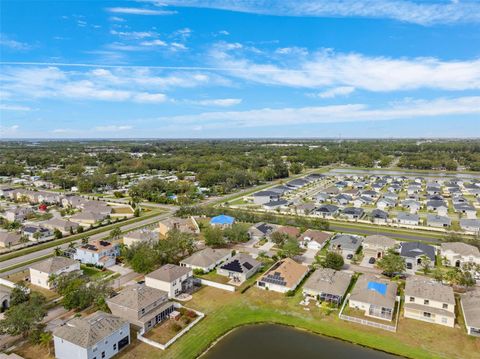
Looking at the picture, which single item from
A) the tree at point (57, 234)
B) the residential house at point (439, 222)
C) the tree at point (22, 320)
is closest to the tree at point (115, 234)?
the tree at point (57, 234)

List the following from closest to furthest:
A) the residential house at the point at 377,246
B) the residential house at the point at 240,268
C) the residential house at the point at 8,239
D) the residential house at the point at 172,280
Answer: the residential house at the point at 172,280
the residential house at the point at 240,268
the residential house at the point at 377,246
the residential house at the point at 8,239

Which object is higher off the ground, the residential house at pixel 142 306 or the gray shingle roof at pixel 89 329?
the gray shingle roof at pixel 89 329

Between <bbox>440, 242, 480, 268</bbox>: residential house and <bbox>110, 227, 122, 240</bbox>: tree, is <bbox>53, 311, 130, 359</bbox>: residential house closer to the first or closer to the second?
<bbox>110, 227, 122, 240</bbox>: tree

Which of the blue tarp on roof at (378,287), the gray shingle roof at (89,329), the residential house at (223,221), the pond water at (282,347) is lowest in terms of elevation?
the pond water at (282,347)

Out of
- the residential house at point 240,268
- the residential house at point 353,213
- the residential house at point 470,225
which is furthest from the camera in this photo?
the residential house at point 353,213

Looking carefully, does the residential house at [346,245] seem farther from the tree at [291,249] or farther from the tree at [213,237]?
the tree at [213,237]

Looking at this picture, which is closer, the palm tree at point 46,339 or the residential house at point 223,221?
the palm tree at point 46,339
